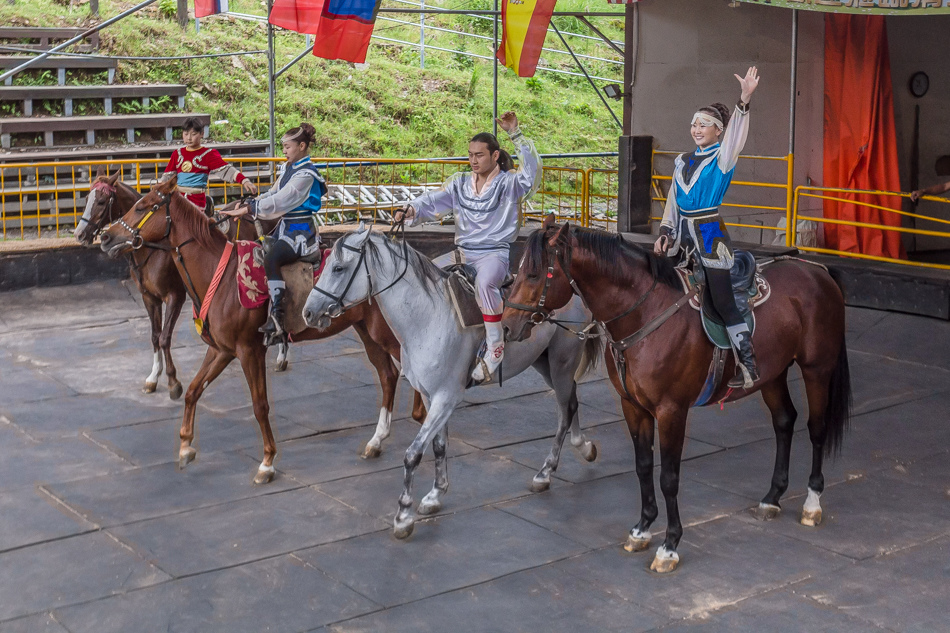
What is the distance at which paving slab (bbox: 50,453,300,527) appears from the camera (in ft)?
20.4

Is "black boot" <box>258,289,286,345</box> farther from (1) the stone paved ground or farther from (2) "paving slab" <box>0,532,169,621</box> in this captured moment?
(2) "paving slab" <box>0,532,169,621</box>

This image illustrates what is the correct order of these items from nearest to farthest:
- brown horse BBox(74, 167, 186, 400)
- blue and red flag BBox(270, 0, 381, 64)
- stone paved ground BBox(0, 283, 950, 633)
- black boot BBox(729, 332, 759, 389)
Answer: stone paved ground BBox(0, 283, 950, 633)
black boot BBox(729, 332, 759, 389)
brown horse BBox(74, 167, 186, 400)
blue and red flag BBox(270, 0, 381, 64)

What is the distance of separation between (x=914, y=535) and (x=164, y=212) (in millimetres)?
5304

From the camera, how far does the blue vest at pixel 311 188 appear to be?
286 inches

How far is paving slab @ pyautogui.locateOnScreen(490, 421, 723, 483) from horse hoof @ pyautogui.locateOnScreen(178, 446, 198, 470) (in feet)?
6.80

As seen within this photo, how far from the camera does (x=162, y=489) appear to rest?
21.5 feet

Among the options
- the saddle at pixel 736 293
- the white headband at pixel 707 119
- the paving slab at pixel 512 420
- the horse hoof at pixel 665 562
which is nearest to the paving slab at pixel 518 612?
the horse hoof at pixel 665 562

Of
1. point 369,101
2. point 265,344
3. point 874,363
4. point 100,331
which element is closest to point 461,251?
point 265,344

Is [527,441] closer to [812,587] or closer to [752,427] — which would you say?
[752,427]

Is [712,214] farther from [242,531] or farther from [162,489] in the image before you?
[162,489]

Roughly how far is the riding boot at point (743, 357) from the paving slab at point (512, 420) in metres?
2.15

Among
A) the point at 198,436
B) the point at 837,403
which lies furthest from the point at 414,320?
the point at 837,403

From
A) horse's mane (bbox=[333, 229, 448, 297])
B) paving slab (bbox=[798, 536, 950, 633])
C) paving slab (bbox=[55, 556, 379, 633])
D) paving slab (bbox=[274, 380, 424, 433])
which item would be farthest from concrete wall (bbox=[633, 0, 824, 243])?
paving slab (bbox=[55, 556, 379, 633])

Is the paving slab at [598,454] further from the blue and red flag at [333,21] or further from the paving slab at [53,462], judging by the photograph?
the blue and red flag at [333,21]
